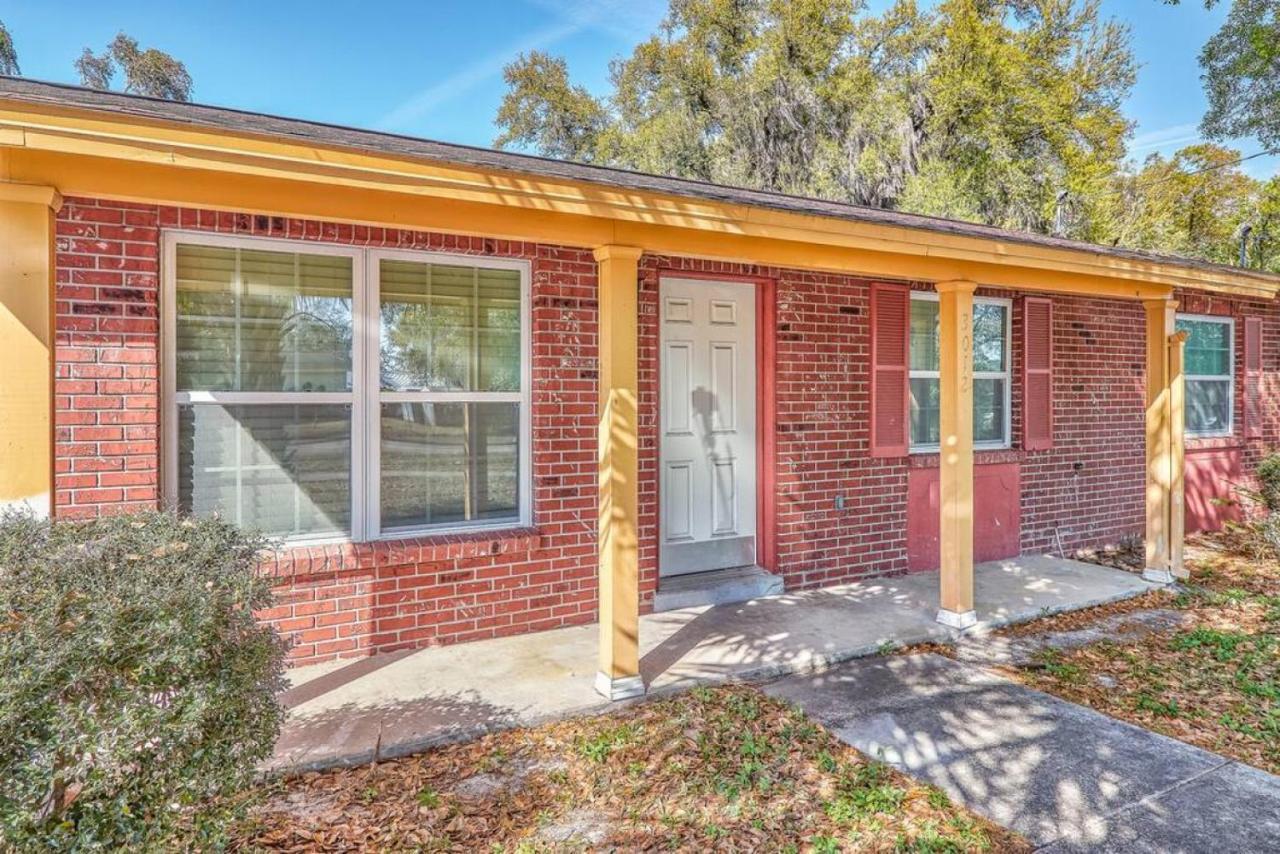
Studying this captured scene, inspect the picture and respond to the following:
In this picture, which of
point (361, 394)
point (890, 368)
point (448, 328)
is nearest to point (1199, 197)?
point (890, 368)

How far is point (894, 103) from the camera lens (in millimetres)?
17641

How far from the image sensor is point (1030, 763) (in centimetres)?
319

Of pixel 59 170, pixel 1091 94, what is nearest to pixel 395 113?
pixel 1091 94

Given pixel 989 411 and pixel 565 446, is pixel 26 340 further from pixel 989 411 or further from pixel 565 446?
pixel 989 411

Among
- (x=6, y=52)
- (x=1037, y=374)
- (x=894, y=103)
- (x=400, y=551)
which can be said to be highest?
(x=6, y=52)

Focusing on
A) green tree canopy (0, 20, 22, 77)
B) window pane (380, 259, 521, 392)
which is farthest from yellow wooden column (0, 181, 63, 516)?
green tree canopy (0, 20, 22, 77)

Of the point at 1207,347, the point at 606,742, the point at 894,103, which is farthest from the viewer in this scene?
the point at 894,103

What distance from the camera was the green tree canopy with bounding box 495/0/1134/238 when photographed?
16.7m

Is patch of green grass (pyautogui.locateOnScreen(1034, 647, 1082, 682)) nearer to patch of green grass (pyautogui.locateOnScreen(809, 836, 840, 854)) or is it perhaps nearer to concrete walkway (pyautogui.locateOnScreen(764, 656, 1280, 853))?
concrete walkway (pyautogui.locateOnScreen(764, 656, 1280, 853))

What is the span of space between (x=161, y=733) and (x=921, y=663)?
3.85 m

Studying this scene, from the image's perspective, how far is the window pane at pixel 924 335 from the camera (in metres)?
6.33

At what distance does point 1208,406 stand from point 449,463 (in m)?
8.76

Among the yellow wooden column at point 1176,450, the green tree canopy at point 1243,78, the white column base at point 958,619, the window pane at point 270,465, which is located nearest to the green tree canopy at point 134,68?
the window pane at point 270,465

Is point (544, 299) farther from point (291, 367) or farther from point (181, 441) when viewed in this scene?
point (181, 441)
